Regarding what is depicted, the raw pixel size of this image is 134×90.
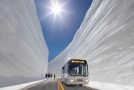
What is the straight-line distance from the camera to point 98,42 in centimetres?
6056

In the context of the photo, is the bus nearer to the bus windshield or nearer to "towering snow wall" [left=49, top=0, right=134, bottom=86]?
the bus windshield

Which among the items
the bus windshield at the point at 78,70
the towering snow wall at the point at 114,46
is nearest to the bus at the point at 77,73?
the bus windshield at the point at 78,70

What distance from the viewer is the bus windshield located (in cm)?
2890

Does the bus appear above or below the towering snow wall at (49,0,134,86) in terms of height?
below

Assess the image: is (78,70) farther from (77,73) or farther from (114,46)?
(114,46)

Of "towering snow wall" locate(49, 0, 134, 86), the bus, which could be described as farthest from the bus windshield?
"towering snow wall" locate(49, 0, 134, 86)

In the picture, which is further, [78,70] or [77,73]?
[78,70]

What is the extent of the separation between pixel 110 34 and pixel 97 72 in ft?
33.0

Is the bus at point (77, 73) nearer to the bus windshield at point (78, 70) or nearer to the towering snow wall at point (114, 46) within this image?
the bus windshield at point (78, 70)

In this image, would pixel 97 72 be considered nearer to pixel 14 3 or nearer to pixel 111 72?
pixel 111 72

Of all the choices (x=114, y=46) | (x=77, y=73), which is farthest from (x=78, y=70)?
(x=114, y=46)

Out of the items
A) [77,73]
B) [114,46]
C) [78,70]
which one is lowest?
[77,73]

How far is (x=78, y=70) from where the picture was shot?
1154 inches

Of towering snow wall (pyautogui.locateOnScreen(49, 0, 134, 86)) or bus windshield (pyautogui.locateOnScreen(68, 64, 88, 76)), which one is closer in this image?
bus windshield (pyautogui.locateOnScreen(68, 64, 88, 76))
